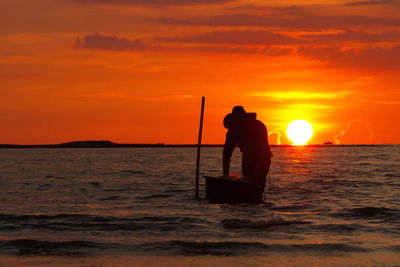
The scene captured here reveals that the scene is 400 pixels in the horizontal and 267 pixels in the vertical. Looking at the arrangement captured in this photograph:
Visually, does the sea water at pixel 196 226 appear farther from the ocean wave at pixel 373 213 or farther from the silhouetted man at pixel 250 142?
the silhouetted man at pixel 250 142

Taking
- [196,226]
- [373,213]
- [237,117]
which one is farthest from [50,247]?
[237,117]

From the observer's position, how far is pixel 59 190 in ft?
79.5

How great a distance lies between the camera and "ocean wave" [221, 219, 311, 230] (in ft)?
43.7

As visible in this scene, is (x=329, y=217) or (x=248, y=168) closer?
(x=329, y=217)

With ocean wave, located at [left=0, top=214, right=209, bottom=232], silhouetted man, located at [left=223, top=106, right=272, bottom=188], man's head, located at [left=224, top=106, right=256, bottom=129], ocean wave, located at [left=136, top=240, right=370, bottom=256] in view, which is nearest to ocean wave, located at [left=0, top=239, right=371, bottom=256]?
ocean wave, located at [left=136, top=240, right=370, bottom=256]

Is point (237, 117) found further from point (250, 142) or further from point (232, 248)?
point (232, 248)

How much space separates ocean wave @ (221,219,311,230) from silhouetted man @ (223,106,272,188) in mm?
4088

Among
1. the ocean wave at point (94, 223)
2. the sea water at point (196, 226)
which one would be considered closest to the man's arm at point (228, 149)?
the sea water at point (196, 226)

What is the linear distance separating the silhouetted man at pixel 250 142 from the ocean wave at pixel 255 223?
13.4 feet

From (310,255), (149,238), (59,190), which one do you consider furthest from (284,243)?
(59,190)

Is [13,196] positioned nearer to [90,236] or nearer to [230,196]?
[230,196]

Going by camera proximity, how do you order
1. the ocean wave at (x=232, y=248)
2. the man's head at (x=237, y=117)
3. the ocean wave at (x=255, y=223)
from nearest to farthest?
the ocean wave at (x=232, y=248)
the ocean wave at (x=255, y=223)
the man's head at (x=237, y=117)

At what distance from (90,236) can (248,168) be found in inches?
289

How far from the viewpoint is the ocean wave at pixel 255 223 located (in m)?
13.3
